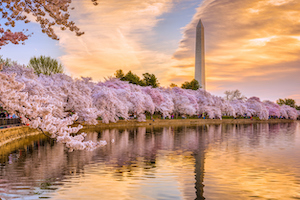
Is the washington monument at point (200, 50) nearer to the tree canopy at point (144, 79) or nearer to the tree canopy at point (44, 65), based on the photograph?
the tree canopy at point (144, 79)

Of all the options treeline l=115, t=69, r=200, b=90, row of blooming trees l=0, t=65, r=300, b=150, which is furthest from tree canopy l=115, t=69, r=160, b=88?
row of blooming trees l=0, t=65, r=300, b=150

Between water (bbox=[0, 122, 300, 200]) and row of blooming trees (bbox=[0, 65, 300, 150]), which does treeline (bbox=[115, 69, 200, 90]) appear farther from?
water (bbox=[0, 122, 300, 200])

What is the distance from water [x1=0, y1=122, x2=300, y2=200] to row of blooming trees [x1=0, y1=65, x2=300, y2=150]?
2.74 m

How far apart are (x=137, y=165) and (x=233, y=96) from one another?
364 feet

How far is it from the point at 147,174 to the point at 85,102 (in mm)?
30160

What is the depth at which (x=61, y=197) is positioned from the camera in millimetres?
12336

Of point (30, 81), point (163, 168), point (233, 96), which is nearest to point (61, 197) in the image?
point (163, 168)

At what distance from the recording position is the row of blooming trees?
885cm

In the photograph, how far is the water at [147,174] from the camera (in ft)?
42.8

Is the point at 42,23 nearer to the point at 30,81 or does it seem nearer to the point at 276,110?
the point at 30,81

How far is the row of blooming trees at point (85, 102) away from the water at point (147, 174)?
2744 mm

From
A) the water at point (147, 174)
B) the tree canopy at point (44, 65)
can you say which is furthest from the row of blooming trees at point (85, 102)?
the tree canopy at point (44, 65)

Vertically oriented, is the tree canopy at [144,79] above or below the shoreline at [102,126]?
above

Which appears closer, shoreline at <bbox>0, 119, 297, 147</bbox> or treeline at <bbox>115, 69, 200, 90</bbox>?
shoreline at <bbox>0, 119, 297, 147</bbox>
